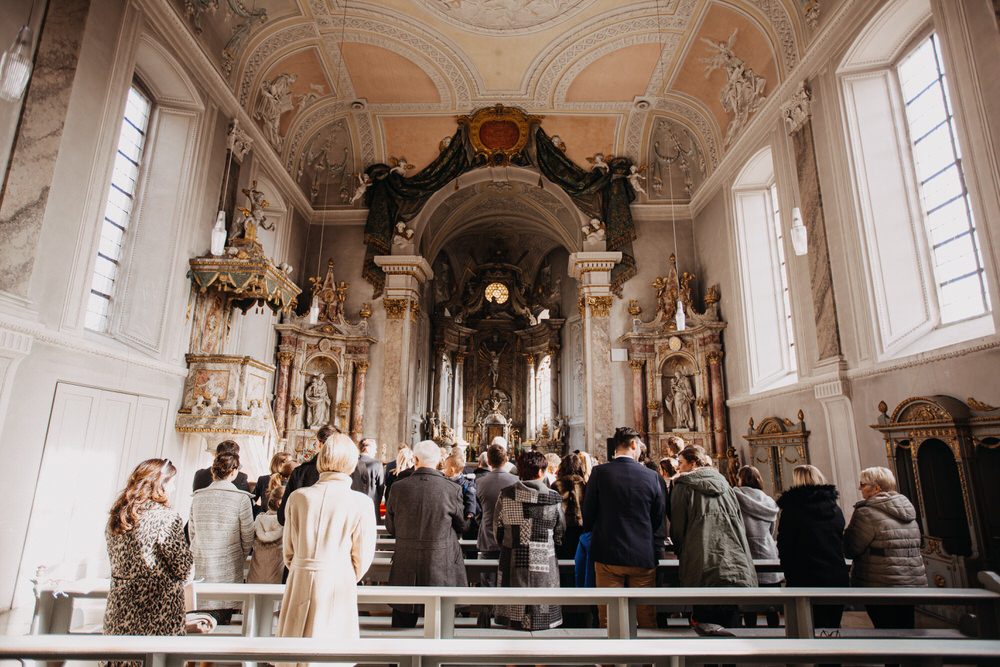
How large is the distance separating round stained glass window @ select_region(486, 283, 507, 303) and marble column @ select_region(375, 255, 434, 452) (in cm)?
689

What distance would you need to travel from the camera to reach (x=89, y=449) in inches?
215

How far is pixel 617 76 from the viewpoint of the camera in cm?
1061

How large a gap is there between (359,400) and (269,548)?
7761 mm

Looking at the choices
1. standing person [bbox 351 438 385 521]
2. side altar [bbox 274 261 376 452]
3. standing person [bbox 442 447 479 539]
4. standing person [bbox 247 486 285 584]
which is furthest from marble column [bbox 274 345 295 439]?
standing person [bbox 247 486 285 584]

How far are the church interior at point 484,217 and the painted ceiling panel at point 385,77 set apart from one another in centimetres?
6

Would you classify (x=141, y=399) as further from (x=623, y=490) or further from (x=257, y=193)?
(x=623, y=490)

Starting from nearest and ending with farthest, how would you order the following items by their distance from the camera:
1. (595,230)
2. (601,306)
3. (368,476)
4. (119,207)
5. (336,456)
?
(336,456), (368,476), (119,207), (601,306), (595,230)

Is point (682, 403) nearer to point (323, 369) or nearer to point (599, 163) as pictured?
point (599, 163)

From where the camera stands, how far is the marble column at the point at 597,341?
1105 cm

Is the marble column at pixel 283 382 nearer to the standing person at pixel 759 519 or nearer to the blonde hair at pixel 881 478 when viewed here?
the standing person at pixel 759 519

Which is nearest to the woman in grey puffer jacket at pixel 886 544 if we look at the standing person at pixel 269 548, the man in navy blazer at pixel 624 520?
the man in navy blazer at pixel 624 520

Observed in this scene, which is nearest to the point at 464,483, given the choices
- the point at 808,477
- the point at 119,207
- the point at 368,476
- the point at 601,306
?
the point at 368,476

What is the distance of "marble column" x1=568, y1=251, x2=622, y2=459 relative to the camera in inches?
435

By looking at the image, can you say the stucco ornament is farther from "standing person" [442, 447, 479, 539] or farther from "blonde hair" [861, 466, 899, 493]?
"standing person" [442, 447, 479, 539]
